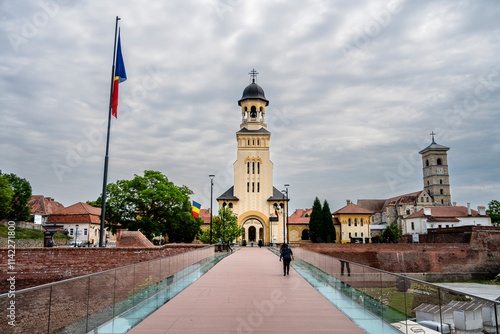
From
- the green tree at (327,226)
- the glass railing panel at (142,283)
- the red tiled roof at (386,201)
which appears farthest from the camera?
the red tiled roof at (386,201)

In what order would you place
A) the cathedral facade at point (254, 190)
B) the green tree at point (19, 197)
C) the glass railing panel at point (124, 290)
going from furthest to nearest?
1. the cathedral facade at point (254, 190)
2. the green tree at point (19, 197)
3. the glass railing panel at point (124, 290)

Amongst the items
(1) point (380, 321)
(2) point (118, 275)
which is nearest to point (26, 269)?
(2) point (118, 275)

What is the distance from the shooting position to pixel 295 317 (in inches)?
324

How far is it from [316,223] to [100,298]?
204 ft

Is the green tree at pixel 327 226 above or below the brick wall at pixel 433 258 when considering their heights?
above

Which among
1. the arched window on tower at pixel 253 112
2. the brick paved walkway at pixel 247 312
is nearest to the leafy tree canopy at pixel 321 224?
the arched window on tower at pixel 253 112

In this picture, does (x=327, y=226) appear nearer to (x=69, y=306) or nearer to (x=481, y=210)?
(x=481, y=210)

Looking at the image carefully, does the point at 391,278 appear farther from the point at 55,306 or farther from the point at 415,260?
the point at 415,260

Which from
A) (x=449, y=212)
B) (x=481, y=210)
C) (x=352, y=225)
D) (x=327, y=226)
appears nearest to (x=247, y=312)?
(x=327, y=226)

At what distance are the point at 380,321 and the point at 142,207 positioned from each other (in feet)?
141

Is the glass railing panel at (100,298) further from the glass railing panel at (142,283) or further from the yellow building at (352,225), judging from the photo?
the yellow building at (352,225)

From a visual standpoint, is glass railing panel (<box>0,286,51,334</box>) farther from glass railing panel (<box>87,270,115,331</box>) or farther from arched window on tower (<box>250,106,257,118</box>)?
arched window on tower (<box>250,106,257,118</box>)

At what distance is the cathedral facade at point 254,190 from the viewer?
2507 inches

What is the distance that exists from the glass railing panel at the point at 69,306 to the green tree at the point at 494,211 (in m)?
81.0
